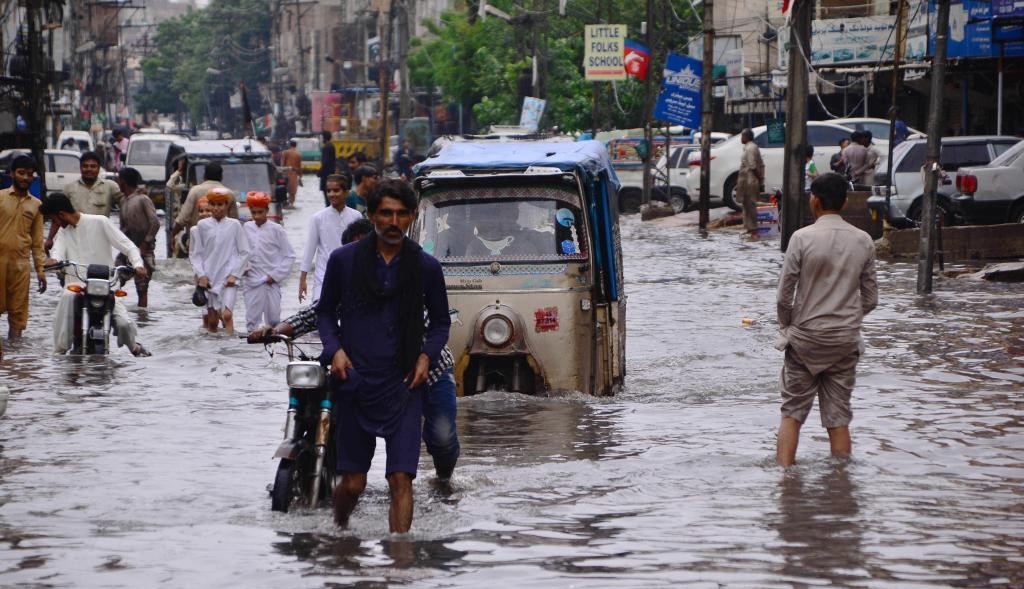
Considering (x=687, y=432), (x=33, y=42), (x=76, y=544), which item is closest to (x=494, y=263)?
(x=687, y=432)

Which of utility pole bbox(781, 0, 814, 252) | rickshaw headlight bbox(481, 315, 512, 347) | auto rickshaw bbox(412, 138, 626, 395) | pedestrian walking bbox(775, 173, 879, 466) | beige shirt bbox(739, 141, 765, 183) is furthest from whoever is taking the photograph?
beige shirt bbox(739, 141, 765, 183)

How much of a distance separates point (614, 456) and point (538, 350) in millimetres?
1807

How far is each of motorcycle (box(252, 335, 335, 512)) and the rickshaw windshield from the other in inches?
148

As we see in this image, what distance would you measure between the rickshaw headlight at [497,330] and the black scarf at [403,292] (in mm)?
4176

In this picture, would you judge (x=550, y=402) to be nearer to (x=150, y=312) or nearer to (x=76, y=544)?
(x=76, y=544)

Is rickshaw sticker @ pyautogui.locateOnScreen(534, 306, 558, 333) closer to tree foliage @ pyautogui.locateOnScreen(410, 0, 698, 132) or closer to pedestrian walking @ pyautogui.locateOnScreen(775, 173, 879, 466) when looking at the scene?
pedestrian walking @ pyautogui.locateOnScreen(775, 173, 879, 466)

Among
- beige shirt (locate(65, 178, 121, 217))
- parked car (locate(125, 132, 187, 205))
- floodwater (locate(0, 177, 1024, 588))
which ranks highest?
parked car (locate(125, 132, 187, 205))

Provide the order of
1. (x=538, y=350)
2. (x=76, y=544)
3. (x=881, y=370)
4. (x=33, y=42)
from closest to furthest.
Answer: (x=76, y=544) → (x=538, y=350) → (x=881, y=370) → (x=33, y=42)

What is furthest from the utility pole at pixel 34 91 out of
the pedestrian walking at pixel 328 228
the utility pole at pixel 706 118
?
the pedestrian walking at pixel 328 228

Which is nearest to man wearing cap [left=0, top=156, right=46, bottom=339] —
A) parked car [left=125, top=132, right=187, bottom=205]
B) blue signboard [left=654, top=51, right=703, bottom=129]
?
blue signboard [left=654, top=51, right=703, bottom=129]

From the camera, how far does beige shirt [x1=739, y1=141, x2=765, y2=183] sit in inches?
1184

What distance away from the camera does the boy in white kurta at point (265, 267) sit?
46.8ft

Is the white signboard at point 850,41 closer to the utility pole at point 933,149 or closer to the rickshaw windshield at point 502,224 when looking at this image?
the utility pole at point 933,149

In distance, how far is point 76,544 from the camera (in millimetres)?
7180
